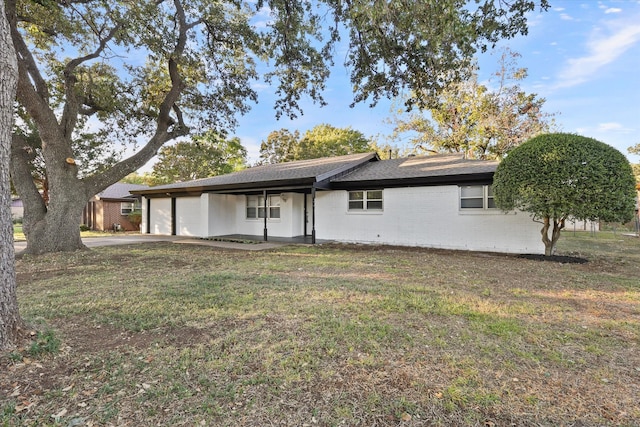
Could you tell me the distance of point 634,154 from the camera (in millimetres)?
30000

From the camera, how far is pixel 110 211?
2298cm

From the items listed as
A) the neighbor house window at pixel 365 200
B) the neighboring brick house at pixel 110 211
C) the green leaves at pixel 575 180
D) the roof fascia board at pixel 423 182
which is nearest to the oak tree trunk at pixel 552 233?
the green leaves at pixel 575 180

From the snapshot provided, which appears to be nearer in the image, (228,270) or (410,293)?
(410,293)

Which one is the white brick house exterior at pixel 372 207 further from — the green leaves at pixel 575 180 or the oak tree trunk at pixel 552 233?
the green leaves at pixel 575 180

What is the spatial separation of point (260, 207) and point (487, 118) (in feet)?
54.3

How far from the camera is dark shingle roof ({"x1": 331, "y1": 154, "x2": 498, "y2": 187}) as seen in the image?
1055 centimetres

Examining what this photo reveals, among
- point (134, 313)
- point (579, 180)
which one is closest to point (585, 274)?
point (579, 180)

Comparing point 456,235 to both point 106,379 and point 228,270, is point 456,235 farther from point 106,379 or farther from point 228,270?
point 106,379

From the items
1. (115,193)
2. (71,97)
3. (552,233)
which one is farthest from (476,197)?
(115,193)

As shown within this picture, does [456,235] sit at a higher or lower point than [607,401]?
higher

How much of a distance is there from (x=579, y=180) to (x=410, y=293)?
596 centimetres

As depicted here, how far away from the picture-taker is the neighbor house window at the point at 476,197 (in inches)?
413

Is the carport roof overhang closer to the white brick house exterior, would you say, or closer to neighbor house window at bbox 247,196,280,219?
the white brick house exterior

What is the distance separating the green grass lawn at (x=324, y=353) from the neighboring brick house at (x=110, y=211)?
1890cm
